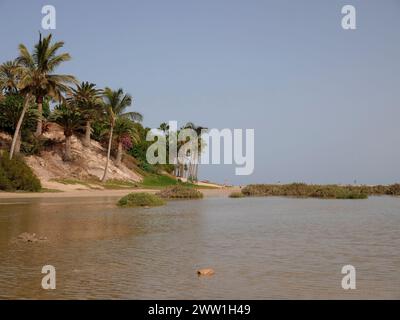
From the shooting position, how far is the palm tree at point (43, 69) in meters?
41.2

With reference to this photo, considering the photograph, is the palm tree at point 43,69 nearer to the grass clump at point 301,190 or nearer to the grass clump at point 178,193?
the grass clump at point 178,193

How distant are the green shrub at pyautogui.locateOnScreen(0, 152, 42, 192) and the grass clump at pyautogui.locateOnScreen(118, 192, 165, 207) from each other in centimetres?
1210

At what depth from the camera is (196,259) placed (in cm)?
1087

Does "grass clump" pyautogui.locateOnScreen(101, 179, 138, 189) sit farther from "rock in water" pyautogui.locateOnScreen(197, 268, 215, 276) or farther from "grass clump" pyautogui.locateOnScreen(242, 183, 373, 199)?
"rock in water" pyautogui.locateOnScreen(197, 268, 215, 276)

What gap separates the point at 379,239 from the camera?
47.2ft

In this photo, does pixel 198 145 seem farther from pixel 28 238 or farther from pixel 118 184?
pixel 28 238

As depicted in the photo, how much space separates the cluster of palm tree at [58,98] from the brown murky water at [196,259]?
2585cm

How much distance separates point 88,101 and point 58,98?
A: 8427mm

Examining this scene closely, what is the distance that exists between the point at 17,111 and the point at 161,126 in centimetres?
4316

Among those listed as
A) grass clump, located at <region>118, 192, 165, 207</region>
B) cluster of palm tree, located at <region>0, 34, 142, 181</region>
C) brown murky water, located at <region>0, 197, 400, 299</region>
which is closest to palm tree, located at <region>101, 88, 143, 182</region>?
cluster of palm tree, located at <region>0, 34, 142, 181</region>

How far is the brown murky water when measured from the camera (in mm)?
7867

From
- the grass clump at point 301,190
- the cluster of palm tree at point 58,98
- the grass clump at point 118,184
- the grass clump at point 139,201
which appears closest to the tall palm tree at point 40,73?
the cluster of palm tree at point 58,98
